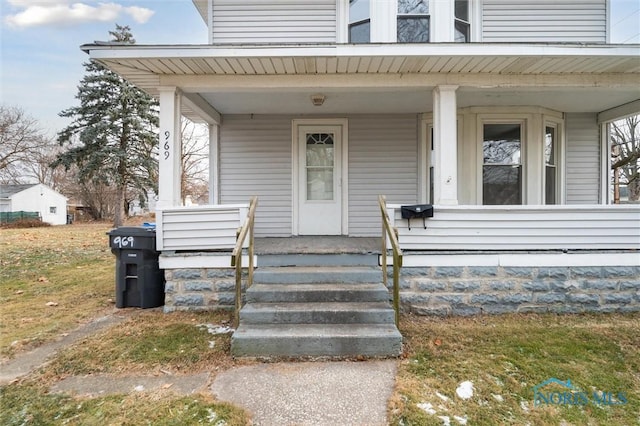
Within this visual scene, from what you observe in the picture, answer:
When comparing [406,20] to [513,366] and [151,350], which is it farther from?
[151,350]

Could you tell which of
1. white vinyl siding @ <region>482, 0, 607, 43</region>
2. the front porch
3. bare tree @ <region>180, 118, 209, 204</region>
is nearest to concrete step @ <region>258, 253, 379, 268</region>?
the front porch

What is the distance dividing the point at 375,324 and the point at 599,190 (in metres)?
5.44

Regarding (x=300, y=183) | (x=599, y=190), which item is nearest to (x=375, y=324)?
(x=300, y=183)

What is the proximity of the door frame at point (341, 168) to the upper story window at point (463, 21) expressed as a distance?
226cm

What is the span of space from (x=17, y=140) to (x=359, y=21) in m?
23.6

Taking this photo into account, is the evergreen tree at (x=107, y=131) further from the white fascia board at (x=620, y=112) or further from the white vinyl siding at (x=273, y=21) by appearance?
the white fascia board at (x=620, y=112)

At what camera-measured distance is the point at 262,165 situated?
6.05 m

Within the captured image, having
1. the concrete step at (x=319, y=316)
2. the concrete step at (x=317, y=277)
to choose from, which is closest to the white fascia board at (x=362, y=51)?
the concrete step at (x=317, y=277)

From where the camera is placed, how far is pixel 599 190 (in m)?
6.04

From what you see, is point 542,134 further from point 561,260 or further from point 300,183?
point 300,183

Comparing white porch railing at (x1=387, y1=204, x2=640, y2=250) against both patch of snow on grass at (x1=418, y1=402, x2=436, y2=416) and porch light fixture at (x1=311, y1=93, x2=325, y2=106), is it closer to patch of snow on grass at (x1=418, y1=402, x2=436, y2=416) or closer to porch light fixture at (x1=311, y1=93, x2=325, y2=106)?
porch light fixture at (x1=311, y1=93, x2=325, y2=106)

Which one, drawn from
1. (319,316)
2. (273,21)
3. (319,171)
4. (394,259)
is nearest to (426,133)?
(319,171)

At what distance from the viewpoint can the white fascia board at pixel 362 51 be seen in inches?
149

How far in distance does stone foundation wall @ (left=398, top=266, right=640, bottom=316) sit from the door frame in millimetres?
2065
